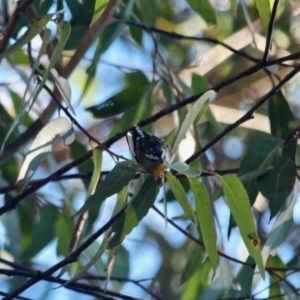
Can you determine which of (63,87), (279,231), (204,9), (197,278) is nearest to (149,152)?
(63,87)

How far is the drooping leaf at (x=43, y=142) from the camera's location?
44.9 inches

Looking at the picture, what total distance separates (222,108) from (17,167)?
3.35 ft

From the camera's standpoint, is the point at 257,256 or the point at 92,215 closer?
the point at 257,256

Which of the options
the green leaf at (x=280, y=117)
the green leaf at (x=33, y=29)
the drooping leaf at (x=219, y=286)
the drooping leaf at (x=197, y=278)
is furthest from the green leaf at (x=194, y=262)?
the green leaf at (x=33, y=29)

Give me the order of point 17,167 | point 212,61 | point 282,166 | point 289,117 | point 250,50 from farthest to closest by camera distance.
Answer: point 250,50 < point 212,61 < point 17,167 < point 289,117 < point 282,166

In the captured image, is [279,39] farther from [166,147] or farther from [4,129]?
[166,147]

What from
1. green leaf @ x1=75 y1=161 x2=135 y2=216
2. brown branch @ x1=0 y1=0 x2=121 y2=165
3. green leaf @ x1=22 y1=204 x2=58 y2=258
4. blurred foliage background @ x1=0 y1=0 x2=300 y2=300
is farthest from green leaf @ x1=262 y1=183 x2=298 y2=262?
green leaf @ x1=22 y1=204 x2=58 y2=258

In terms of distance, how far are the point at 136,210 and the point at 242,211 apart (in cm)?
16

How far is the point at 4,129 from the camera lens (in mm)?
1735

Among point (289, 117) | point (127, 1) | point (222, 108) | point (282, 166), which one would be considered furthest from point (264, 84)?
point (282, 166)

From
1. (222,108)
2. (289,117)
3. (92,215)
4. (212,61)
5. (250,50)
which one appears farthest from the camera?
(250,50)

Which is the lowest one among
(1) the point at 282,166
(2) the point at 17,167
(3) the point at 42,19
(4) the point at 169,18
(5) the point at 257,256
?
(5) the point at 257,256

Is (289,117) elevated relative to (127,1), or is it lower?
lower

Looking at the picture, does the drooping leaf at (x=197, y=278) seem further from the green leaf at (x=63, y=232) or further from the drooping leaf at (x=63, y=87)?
the drooping leaf at (x=63, y=87)
